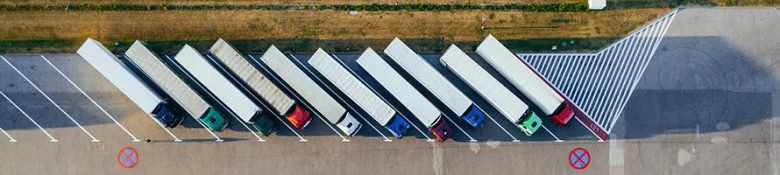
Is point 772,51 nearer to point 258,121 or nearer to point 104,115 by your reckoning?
point 258,121

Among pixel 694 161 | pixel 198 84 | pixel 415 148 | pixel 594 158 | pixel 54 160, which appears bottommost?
pixel 54 160

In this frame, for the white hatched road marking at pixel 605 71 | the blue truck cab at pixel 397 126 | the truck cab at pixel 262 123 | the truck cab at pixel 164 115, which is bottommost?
the truck cab at pixel 164 115

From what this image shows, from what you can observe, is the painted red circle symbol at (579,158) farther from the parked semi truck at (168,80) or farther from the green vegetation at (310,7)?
the parked semi truck at (168,80)

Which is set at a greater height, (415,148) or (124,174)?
(415,148)

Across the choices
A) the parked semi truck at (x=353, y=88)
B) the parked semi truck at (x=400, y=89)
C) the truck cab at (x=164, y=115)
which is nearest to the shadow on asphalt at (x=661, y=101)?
the truck cab at (x=164, y=115)

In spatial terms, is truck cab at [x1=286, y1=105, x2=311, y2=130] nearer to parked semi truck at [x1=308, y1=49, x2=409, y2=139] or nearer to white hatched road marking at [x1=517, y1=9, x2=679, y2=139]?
parked semi truck at [x1=308, y1=49, x2=409, y2=139]

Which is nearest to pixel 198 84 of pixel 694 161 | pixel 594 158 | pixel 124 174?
pixel 124 174

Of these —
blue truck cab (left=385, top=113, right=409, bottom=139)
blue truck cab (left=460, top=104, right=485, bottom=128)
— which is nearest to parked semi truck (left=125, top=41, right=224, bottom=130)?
blue truck cab (left=385, top=113, right=409, bottom=139)
